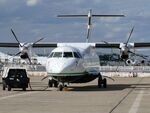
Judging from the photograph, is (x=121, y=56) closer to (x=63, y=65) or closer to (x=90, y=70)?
(x=90, y=70)

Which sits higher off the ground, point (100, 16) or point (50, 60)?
point (100, 16)

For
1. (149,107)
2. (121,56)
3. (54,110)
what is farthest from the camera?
(121,56)

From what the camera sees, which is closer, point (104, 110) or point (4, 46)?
point (104, 110)

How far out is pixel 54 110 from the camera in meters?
15.2

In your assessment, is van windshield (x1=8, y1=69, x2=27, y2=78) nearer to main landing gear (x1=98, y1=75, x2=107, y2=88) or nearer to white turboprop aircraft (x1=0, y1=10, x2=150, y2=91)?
white turboprop aircraft (x1=0, y1=10, x2=150, y2=91)

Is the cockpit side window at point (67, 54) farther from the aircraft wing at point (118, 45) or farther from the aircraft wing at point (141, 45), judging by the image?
the aircraft wing at point (141, 45)

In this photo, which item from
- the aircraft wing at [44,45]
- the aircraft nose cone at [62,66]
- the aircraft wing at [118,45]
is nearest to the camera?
the aircraft nose cone at [62,66]

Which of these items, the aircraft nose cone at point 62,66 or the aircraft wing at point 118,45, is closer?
the aircraft nose cone at point 62,66

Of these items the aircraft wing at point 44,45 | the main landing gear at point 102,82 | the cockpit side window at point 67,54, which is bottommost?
the main landing gear at point 102,82

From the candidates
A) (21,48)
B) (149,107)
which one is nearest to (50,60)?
(21,48)

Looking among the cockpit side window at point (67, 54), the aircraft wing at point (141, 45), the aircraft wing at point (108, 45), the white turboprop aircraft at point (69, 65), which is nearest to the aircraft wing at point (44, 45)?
the aircraft wing at point (108, 45)

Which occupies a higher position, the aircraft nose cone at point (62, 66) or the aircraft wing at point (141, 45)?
the aircraft wing at point (141, 45)

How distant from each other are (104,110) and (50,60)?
1198 cm

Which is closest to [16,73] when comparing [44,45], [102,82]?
[102,82]
